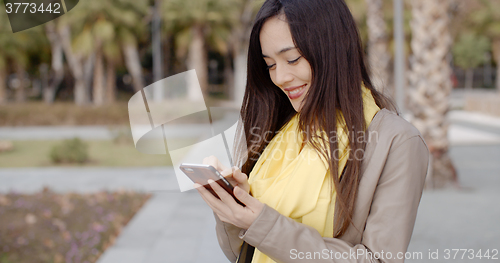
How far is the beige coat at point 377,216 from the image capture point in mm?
1121

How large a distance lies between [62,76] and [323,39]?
32.5 metres

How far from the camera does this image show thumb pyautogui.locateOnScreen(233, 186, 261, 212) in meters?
1.06

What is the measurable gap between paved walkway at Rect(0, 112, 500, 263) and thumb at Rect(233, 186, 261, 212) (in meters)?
0.69

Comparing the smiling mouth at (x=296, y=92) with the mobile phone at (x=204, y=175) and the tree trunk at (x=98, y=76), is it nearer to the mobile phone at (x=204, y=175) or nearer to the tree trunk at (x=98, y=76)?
the mobile phone at (x=204, y=175)

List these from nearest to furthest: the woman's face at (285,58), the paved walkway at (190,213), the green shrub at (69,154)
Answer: the woman's face at (285,58)
the paved walkway at (190,213)
the green shrub at (69,154)

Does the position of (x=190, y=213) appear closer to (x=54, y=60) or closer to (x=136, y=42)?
(x=136, y=42)

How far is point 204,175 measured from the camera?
1.02 meters

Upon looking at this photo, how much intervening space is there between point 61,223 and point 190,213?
1.40 m

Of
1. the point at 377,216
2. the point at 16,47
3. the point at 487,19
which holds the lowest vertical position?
the point at 487,19

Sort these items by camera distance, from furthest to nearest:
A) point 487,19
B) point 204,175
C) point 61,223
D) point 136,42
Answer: point 487,19 < point 136,42 < point 61,223 < point 204,175

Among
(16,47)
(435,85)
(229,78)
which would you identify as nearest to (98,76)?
(16,47)

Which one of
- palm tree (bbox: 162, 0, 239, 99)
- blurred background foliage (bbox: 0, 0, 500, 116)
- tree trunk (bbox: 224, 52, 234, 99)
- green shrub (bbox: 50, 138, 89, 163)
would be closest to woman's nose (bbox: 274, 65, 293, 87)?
green shrub (bbox: 50, 138, 89, 163)

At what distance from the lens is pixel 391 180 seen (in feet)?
3.72

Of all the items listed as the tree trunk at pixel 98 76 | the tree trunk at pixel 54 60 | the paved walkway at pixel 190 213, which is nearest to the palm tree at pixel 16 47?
the tree trunk at pixel 54 60
